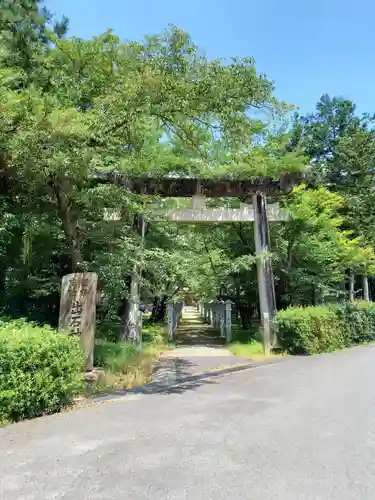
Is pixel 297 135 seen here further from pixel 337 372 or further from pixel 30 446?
pixel 30 446

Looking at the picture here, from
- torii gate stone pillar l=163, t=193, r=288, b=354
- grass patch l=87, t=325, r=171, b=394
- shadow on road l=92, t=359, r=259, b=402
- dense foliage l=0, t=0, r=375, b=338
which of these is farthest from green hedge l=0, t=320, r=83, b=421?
torii gate stone pillar l=163, t=193, r=288, b=354

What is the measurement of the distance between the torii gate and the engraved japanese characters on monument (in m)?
5.45

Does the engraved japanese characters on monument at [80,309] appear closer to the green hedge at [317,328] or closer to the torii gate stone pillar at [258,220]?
the torii gate stone pillar at [258,220]

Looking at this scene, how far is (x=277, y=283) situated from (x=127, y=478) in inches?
569

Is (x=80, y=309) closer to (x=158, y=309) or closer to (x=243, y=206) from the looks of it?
(x=243, y=206)

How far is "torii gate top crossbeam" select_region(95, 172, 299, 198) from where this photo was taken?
1244 cm

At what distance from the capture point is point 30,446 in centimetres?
405

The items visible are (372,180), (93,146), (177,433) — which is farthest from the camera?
(372,180)

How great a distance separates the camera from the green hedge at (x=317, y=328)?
1188cm

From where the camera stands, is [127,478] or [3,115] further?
[3,115]

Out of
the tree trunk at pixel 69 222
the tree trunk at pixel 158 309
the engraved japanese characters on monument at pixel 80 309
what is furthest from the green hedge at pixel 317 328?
the tree trunk at pixel 158 309

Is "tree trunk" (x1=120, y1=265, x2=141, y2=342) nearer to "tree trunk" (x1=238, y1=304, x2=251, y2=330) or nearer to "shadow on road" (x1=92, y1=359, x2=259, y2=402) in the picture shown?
"shadow on road" (x1=92, y1=359, x2=259, y2=402)

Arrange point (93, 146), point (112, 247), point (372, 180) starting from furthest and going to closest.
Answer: point (372, 180)
point (112, 247)
point (93, 146)

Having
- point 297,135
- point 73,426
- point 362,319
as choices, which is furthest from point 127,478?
point 297,135
